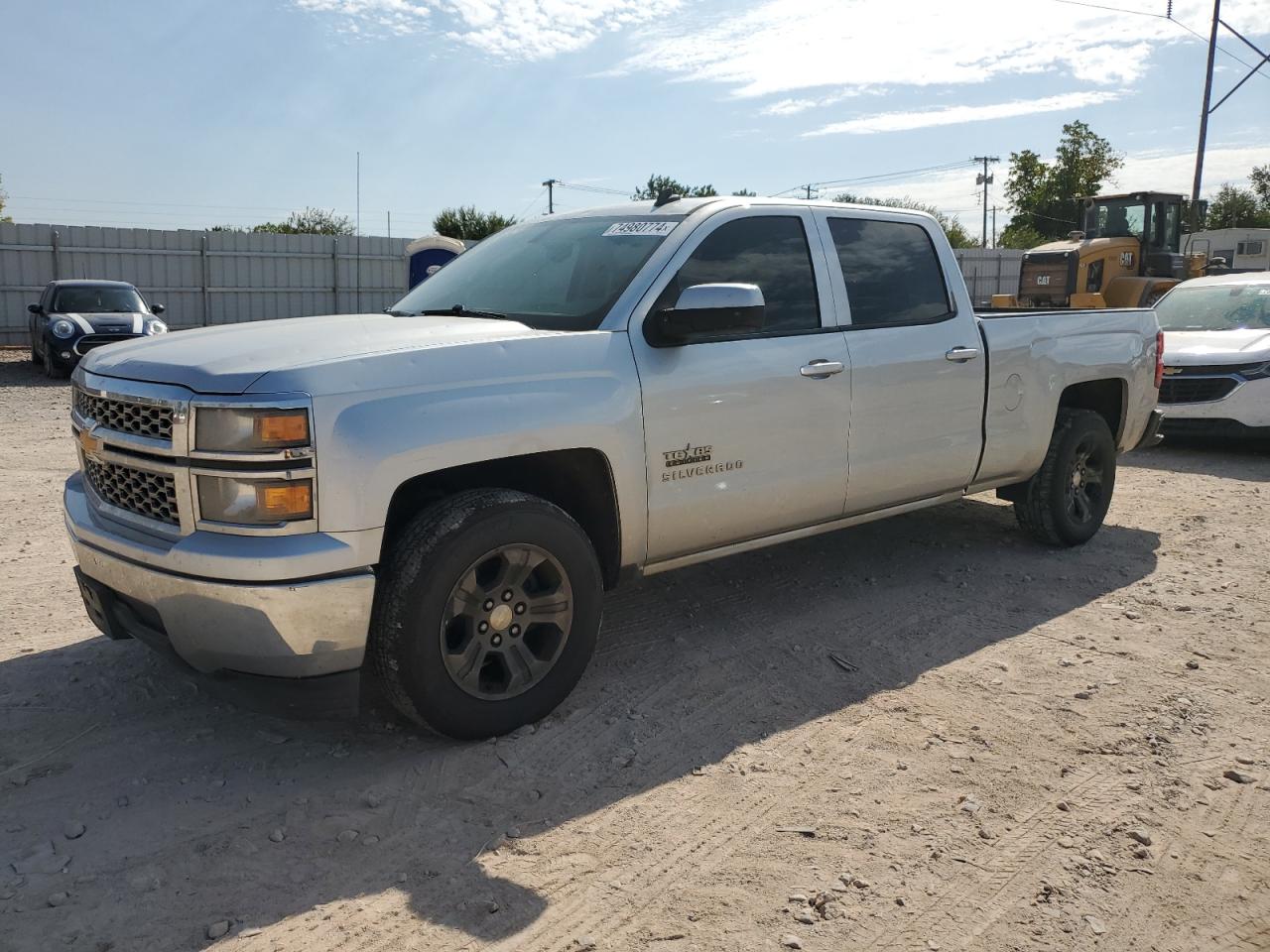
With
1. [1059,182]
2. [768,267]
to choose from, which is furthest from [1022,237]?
[768,267]

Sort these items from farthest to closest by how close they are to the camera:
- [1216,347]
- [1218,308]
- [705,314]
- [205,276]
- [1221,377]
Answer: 1. [205,276]
2. [1218,308]
3. [1216,347]
4. [1221,377]
5. [705,314]

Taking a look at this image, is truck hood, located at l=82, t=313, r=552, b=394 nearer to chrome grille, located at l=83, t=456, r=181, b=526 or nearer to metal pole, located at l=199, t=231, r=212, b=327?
chrome grille, located at l=83, t=456, r=181, b=526

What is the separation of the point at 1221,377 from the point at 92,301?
Answer: 618 inches

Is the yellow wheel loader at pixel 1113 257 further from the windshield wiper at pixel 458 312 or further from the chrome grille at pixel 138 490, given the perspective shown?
the chrome grille at pixel 138 490

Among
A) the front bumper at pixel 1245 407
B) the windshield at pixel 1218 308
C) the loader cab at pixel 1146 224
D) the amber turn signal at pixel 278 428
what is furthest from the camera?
the loader cab at pixel 1146 224

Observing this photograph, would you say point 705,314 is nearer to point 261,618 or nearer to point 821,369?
point 821,369

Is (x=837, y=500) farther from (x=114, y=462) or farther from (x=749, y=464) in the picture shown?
(x=114, y=462)

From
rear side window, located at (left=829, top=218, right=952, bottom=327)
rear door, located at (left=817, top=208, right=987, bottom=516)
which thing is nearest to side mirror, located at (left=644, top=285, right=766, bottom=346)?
rear door, located at (left=817, top=208, right=987, bottom=516)

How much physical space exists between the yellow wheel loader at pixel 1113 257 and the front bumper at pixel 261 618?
17363 mm

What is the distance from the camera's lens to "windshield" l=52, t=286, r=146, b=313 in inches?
658

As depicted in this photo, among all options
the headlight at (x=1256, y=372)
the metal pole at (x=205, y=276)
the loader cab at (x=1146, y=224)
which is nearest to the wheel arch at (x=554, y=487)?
the headlight at (x=1256, y=372)

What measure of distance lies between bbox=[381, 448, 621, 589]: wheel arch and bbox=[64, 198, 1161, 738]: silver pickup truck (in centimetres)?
1

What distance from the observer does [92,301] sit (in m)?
16.8

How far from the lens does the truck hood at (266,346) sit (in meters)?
3.21
